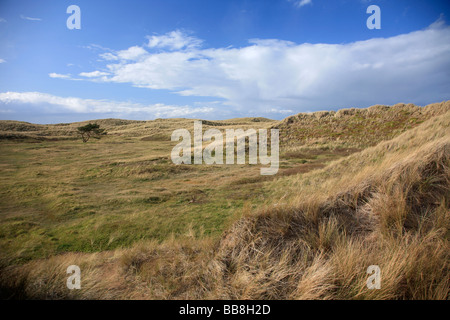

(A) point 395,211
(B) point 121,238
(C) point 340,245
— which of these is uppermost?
(A) point 395,211

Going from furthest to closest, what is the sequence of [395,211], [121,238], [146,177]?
[146,177] → [121,238] → [395,211]

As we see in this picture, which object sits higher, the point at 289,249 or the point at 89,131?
the point at 89,131

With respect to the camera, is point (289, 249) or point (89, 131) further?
point (89, 131)

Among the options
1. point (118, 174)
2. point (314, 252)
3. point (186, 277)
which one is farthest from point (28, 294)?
point (118, 174)

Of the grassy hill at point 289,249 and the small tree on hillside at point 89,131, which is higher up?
the small tree on hillside at point 89,131

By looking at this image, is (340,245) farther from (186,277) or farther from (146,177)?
(146,177)

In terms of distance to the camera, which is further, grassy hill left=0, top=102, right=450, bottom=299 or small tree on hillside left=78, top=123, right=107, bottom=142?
small tree on hillside left=78, top=123, right=107, bottom=142

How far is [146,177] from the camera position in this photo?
2300cm

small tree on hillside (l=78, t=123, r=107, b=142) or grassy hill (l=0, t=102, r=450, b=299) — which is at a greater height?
small tree on hillside (l=78, t=123, r=107, b=142)

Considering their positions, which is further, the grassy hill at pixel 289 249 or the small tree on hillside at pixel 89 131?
the small tree on hillside at pixel 89 131
